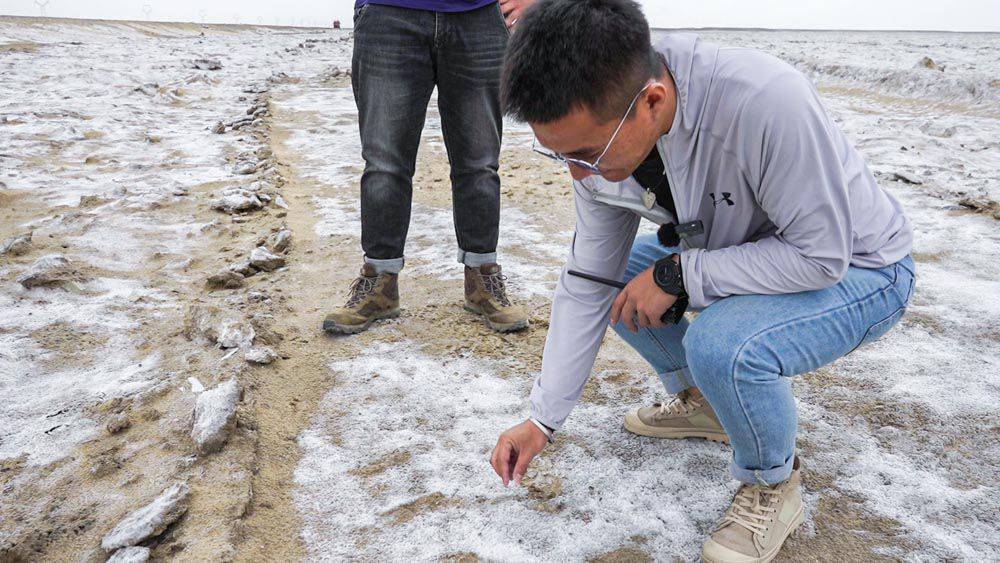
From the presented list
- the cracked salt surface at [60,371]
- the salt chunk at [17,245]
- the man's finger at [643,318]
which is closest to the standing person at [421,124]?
the cracked salt surface at [60,371]

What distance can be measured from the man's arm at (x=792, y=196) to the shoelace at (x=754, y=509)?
0.46m

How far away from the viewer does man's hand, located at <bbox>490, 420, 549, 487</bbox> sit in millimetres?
1493

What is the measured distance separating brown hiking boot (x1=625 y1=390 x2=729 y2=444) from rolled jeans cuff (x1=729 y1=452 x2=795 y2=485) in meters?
0.35

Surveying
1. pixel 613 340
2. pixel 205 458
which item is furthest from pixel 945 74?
pixel 205 458

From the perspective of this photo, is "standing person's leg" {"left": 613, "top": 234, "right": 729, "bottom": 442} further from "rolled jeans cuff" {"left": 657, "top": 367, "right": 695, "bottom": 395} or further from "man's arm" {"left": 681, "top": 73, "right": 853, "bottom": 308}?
"man's arm" {"left": 681, "top": 73, "right": 853, "bottom": 308}

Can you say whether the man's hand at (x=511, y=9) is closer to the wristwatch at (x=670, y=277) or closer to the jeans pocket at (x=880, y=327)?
the wristwatch at (x=670, y=277)

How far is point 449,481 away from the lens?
180cm

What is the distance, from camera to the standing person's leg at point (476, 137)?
242 cm

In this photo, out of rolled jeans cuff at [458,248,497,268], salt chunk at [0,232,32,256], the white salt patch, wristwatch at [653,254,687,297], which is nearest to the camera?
wristwatch at [653,254,687,297]

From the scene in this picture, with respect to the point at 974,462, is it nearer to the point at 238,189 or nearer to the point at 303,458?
the point at 303,458

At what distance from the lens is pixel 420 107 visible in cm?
251

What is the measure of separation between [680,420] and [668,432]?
0.06 meters

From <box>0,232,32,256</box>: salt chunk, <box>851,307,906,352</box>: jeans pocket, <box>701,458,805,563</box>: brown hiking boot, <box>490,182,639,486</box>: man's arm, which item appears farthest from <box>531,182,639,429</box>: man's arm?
<box>0,232,32,256</box>: salt chunk

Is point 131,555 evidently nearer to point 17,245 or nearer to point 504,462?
point 504,462
